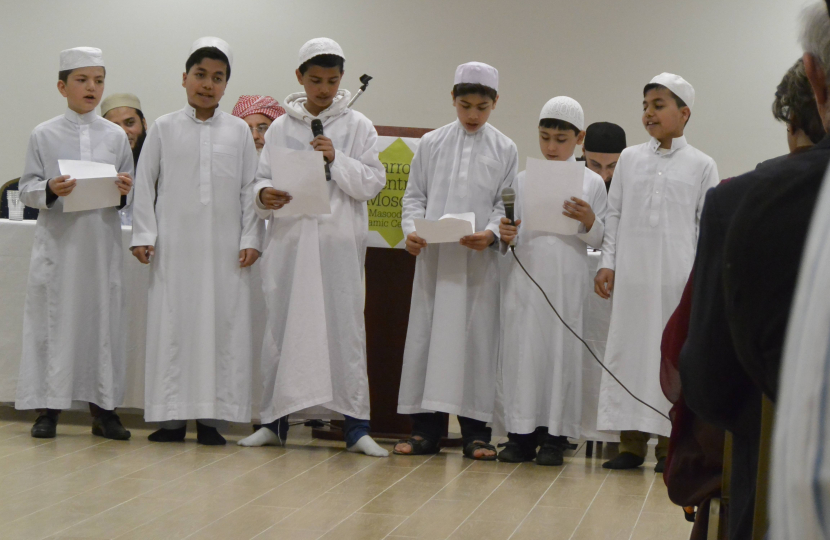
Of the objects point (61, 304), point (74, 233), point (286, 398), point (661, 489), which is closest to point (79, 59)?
point (74, 233)

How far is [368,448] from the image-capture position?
4.11m

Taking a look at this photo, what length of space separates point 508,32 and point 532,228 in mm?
4017

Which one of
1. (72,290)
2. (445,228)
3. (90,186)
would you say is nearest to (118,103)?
(90,186)

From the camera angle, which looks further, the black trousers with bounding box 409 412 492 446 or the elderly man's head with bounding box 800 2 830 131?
the black trousers with bounding box 409 412 492 446

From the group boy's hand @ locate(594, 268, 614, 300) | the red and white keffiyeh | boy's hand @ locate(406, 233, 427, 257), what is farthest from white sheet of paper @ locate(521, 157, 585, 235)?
the red and white keffiyeh

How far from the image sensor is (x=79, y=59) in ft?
14.4

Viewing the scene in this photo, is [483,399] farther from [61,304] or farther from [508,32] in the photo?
[508,32]

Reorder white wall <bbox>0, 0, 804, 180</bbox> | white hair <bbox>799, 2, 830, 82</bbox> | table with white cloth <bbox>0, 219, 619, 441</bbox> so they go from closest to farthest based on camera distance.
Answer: white hair <bbox>799, 2, 830, 82</bbox> → table with white cloth <bbox>0, 219, 619, 441</bbox> → white wall <bbox>0, 0, 804, 180</bbox>

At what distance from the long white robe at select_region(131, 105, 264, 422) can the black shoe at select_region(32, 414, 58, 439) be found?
504mm

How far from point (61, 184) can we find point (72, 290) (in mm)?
529

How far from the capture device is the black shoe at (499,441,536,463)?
4.11 metres

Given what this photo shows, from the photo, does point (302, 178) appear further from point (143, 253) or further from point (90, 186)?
point (90, 186)

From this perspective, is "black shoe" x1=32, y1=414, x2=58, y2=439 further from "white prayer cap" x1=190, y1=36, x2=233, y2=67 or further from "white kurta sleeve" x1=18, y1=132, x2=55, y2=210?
"white prayer cap" x1=190, y1=36, x2=233, y2=67

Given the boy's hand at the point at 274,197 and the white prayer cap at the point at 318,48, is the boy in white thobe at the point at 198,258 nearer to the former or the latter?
the boy's hand at the point at 274,197
